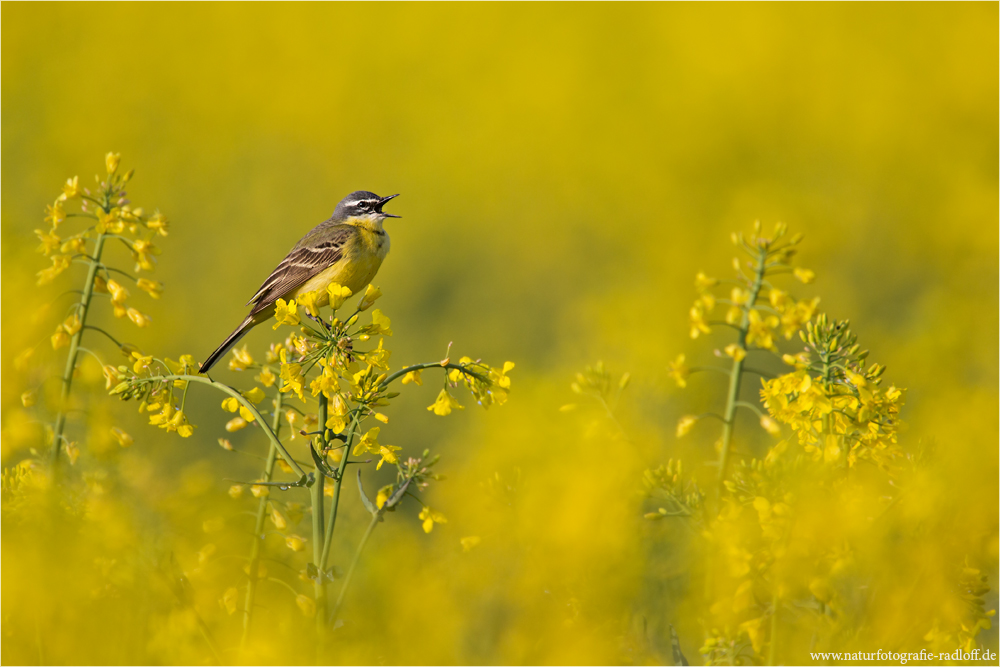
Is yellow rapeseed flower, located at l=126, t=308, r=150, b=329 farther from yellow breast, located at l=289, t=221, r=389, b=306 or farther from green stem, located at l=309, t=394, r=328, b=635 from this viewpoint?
yellow breast, located at l=289, t=221, r=389, b=306

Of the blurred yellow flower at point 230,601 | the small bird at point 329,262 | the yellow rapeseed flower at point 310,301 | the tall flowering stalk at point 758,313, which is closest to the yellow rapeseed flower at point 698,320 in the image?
the tall flowering stalk at point 758,313

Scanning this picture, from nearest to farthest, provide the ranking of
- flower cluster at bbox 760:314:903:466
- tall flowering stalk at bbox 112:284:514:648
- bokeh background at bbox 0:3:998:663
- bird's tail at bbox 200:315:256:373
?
tall flowering stalk at bbox 112:284:514:648, flower cluster at bbox 760:314:903:466, bokeh background at bbox 0:3:998:663, bird's tail at bbox 200:315:256:373

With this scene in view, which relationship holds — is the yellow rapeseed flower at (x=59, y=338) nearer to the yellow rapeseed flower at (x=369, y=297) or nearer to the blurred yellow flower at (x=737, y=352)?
the yellow rapeseed flower at (x=369, y=297)

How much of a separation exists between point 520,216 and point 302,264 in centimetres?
1178

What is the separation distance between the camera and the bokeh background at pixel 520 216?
4809 mm

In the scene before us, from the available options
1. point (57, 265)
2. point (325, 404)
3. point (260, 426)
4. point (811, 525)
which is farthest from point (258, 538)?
point (811, 525)

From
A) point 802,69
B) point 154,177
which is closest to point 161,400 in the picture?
point 154,177

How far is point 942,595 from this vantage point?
3.72 m

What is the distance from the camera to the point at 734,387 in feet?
12.3

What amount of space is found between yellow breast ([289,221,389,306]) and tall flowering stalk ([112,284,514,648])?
2.96 meters

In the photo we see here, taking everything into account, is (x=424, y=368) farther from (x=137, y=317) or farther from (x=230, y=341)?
(x=230, y=341)

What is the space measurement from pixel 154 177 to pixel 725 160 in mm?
12713

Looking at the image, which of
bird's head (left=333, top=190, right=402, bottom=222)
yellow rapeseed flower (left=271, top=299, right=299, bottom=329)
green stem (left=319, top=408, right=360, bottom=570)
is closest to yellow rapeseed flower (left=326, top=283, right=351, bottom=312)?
yellow rapeseed flower (left=271, top=299, right=299, bottom=329)

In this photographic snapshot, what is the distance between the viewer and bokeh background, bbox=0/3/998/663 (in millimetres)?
4809
